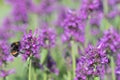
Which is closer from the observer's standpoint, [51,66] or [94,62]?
[94,62]

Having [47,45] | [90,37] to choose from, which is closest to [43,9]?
[90,37]

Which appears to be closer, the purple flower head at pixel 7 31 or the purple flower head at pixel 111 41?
the purple flower head at pixel 111 41

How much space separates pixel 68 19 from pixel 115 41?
569mm

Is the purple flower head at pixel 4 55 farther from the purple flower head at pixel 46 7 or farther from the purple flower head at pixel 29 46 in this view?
the purple flower head at pixel 46 7

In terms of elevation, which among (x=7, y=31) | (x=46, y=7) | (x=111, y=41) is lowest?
(x=111, y=41)

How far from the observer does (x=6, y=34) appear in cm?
758

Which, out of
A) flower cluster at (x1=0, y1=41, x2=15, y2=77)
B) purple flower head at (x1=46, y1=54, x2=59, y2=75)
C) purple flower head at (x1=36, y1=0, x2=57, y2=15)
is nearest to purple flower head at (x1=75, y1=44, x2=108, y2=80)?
flower cluster at (x1=0, y1=41, x2=15, y2=77)

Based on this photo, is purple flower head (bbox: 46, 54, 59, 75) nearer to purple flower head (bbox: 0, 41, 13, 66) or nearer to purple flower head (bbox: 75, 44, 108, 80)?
purple flower head (bbox: 0, 41, 13, 66)

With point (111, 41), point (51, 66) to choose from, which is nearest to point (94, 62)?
point (111, 41)

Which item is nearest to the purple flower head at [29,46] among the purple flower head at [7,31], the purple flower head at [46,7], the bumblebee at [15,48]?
the bumblebee at [15,48]

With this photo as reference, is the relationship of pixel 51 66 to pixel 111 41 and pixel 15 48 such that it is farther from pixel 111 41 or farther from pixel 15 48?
pixel 15 48

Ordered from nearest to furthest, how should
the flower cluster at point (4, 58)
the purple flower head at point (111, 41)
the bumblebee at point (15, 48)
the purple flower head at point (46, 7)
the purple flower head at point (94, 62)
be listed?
1. the purple flower head at point (94, 62)
2. the bumblebee at point (15, 48)
3. the flower cluster at point (4, 58)
4. the purple flower head at point (111, 41)
5. the purple flower head at point (46, 7)

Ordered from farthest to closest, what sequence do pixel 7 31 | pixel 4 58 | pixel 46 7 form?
pixel 46 7 < pixel 7 31 < pixel 4 58

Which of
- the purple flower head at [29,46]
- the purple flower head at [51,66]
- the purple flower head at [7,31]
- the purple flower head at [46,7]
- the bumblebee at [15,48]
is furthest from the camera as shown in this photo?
the purple flower head at [46,7]
